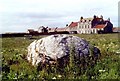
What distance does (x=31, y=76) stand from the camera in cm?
1285

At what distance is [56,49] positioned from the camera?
14.3 m

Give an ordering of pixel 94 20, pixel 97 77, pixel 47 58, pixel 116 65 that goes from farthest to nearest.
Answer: pixel 94 20 → pixel 47 58 → pixel 116 65 → pixel 97 77

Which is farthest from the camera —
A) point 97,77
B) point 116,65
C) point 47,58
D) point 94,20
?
point 94,20

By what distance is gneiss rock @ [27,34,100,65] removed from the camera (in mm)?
14219

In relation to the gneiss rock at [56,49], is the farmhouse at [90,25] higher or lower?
lower

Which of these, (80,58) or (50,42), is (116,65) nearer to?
(80,58)

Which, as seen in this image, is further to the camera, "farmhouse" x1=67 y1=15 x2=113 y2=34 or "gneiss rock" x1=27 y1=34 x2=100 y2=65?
"farmhouse" x1=67 y1=15 x2=113 y2=34

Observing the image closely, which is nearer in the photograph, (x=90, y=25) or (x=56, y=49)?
(x=56, y=49)

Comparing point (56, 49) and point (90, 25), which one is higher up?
point (56, 49)

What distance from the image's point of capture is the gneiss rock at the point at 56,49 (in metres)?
14.2

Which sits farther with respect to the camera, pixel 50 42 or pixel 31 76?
pixel 50 42

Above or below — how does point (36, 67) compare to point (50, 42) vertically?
below

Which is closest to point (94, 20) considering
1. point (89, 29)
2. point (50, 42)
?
point (89, 29)

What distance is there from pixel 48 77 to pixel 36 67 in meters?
1.50
